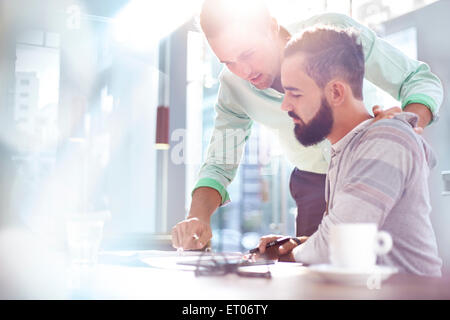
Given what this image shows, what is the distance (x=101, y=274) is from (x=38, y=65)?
1.90 meters

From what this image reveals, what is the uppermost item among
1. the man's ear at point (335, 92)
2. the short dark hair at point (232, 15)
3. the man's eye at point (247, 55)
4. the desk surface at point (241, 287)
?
the short dark hair at point (232, 15)

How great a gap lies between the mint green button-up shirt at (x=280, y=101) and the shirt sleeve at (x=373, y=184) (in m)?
0.31

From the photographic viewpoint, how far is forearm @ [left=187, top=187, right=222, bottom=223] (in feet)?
4.14

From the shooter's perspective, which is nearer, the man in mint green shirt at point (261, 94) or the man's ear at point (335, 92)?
the man's ear at point (335, 92)

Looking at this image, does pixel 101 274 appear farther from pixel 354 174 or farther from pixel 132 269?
pixel 354 174

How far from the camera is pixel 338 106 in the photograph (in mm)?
941

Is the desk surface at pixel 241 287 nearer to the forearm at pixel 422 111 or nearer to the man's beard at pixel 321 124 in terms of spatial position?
the man's beard at pixel 321 124

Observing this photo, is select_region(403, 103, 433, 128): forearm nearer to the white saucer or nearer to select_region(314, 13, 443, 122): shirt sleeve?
select_region(314, 13, 443, 122): shirt sleeve

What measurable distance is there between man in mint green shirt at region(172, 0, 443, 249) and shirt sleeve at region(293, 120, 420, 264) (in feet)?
0.23

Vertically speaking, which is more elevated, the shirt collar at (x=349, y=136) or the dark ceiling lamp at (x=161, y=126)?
the dark ceiling lamp at (x=161, y=126)

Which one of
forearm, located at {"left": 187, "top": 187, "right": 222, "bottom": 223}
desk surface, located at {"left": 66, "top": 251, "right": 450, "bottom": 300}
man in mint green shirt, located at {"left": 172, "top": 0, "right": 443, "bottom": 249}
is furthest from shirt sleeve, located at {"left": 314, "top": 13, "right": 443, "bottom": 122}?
desk surface, located at {"left": 66, "top": 251, "right": 450, "bottom": 300}

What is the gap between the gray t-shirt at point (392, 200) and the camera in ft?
2.39

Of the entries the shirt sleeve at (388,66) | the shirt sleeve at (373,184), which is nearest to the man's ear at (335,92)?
the shirt sleeve at (373,184)

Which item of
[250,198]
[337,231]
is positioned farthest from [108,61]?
[250,198]
